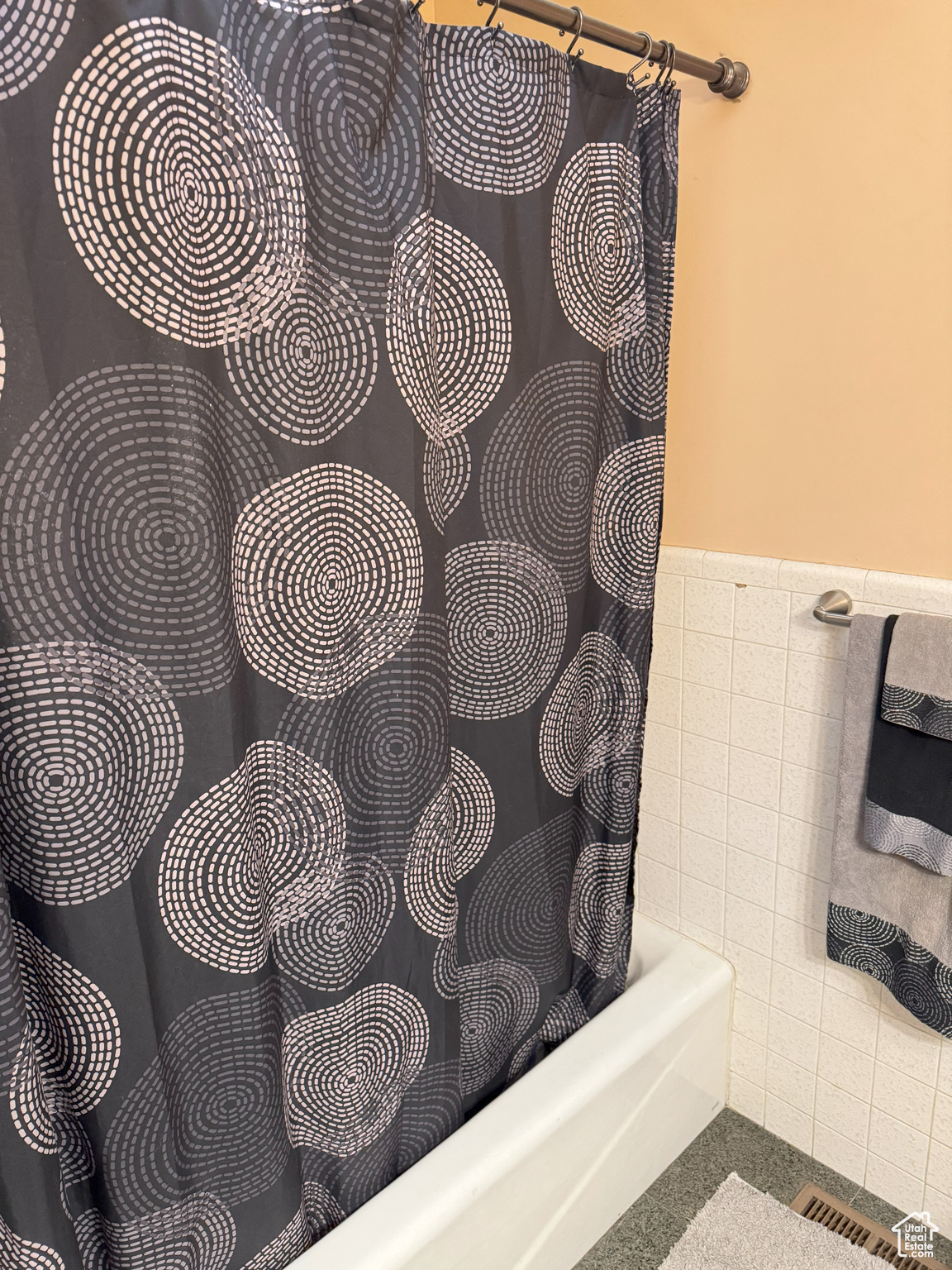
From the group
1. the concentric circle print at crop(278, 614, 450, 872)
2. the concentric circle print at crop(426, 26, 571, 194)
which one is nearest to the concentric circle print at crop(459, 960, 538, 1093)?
the concentric circle print at crop(278, 614, 450, 872)

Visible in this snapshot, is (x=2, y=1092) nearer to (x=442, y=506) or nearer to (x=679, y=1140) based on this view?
(x=442, y=506)

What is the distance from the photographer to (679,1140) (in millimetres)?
1536

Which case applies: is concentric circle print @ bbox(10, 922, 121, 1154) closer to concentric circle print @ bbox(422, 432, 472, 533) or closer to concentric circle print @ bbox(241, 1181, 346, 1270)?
concentric circle print @ bbox(241, 1181, 346, 1270)

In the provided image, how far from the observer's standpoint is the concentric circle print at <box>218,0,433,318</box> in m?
0.82

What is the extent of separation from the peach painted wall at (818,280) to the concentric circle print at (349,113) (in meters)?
0.62

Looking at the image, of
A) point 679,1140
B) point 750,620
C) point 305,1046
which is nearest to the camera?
point 305,1046

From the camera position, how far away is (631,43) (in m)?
1.14

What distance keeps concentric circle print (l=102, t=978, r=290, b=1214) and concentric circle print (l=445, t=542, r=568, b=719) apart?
0.49m

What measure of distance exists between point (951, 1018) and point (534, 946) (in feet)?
2.11

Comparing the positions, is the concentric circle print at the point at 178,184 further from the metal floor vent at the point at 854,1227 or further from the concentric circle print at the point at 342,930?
the metal floor vent at the point at 854,1227

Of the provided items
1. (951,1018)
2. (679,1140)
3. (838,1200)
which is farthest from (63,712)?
(838,1200)

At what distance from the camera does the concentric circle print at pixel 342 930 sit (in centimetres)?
104

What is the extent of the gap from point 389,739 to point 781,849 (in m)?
0.81

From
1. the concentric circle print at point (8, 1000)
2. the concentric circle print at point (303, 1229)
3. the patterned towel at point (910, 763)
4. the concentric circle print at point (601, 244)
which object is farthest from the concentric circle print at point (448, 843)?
the concentric circle print at point (601, 244)
